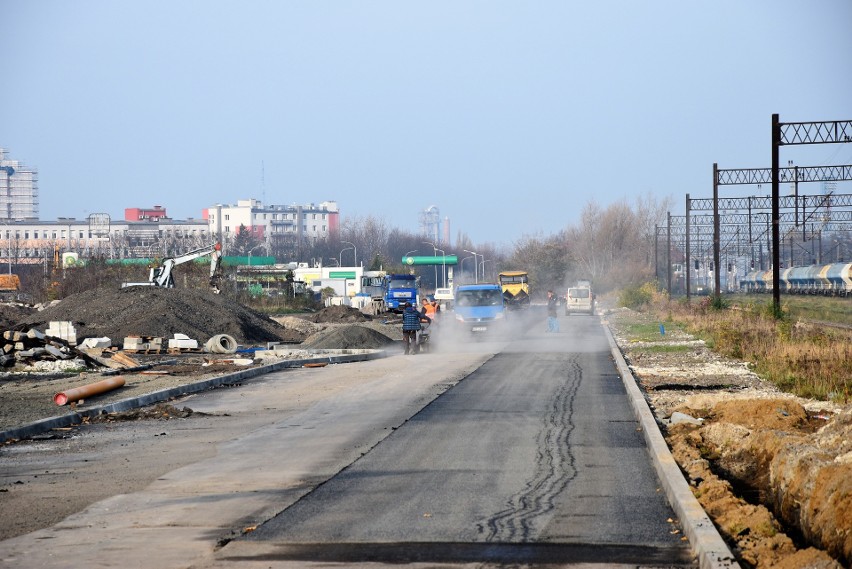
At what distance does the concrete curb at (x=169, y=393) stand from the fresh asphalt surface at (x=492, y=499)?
18.3 feet

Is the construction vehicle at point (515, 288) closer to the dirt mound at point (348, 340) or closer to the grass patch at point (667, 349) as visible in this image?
the dirt mound at point (348, 340)

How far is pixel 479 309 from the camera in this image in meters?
46.8

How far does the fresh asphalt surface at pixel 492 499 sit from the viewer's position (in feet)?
25.5

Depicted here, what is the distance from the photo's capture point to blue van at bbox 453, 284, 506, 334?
152 ft

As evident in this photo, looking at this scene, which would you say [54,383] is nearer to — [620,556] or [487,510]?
[487,510]

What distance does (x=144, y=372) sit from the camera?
2644 cm

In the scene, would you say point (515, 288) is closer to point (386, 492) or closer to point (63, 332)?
point (63, 332)

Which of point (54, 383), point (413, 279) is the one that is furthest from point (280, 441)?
point (413, 279)

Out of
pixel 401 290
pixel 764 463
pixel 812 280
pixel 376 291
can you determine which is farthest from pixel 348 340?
pixel 812 280

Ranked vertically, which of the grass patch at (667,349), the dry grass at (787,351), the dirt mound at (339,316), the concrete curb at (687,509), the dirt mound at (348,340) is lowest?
the dirt mound at (339,316)

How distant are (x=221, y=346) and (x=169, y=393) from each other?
15026 mm

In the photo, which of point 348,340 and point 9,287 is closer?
point 348,340

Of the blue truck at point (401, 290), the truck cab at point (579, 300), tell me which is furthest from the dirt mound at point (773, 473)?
the blue truck at point (401, 290)

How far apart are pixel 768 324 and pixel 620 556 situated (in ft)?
103
